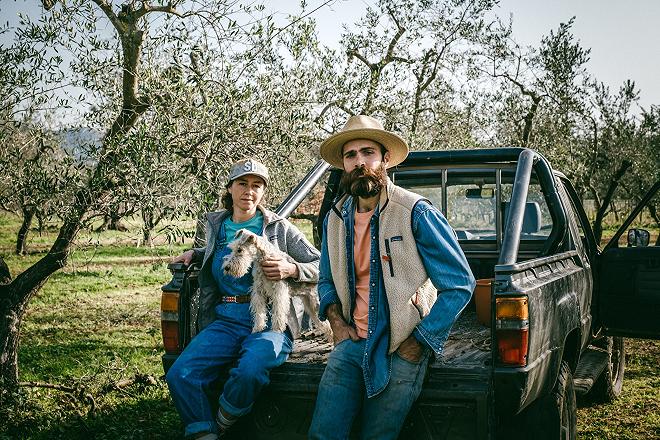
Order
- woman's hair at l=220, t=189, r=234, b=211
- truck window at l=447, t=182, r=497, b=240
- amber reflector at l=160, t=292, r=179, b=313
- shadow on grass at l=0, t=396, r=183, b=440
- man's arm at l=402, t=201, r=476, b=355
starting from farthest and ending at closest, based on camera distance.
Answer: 1. truck window at l=447, t=182, r=497, b=240
2. shadow on grass at l=0, t=396, r=183, b=440
3. woman's hair at l=220, t=189, r=234, b=211
4. amber reflector at l=160, t=292, r=179, b=313
5. man's arm at l=402, t=201, r=476, b=355

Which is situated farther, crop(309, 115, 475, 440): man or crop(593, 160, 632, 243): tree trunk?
crop(593, 160, 632, 243): tree trunk

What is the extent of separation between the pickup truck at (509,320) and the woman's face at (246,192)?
14.7 inches

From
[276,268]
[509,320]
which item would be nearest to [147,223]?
[276,268]

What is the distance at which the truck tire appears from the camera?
6.14 m

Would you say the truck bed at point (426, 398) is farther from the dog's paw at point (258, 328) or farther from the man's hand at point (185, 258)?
the man's hand at point (185, 258)

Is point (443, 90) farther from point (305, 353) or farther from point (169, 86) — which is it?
point (305, 353)

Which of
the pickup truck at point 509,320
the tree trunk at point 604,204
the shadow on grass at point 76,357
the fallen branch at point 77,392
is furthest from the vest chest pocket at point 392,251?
the tree trunk at point 604,204

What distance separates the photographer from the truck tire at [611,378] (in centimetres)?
614

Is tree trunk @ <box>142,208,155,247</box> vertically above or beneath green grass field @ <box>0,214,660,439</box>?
above

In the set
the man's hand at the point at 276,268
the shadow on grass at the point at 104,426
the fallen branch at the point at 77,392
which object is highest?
the man's hand at the point at 276,268

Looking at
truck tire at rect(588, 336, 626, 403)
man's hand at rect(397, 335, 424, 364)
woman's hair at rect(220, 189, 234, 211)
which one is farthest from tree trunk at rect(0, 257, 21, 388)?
truck tire at rect(588, 336, 626, 403)

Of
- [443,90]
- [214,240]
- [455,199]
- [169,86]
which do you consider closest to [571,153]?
[443,90]

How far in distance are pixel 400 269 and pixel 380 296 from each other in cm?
16

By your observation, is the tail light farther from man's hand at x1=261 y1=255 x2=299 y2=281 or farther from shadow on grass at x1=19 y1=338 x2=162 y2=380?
shadow on grass at x1=19 y1=338 x2=162 y2=380
